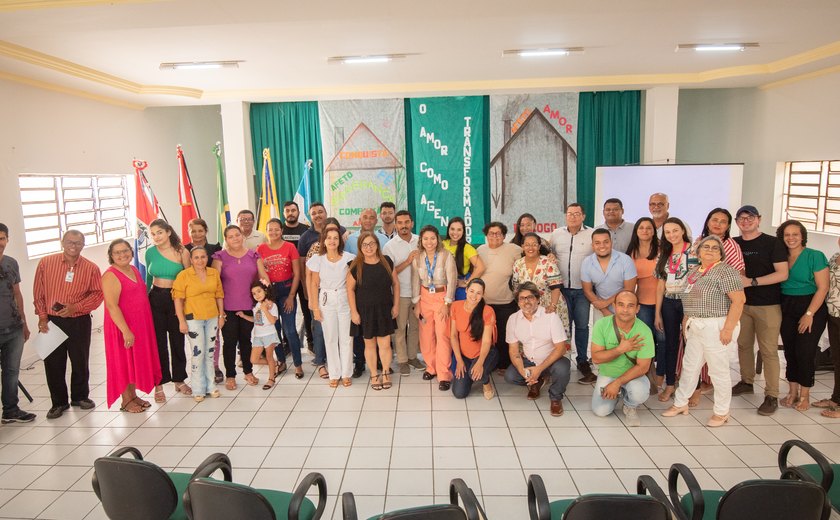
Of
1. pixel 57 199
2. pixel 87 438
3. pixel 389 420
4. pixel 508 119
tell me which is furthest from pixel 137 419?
pixel 508 119

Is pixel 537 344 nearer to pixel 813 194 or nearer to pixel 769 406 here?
pixel 769 406

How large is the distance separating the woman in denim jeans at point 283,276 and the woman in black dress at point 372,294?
75cm

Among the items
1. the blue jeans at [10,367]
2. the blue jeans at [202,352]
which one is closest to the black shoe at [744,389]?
the blue jeans at [202,352]

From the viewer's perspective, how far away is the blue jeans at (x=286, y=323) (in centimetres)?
529

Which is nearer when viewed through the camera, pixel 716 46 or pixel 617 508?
pixel 617 508

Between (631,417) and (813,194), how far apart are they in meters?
5.32

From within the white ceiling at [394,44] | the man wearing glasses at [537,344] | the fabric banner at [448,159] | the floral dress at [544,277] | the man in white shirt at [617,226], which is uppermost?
the white ceiling at [394,44]

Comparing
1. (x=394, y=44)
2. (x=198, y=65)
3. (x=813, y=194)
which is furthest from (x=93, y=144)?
(x=813, y=194)

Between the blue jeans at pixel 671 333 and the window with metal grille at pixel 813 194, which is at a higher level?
the window with metal grille at pixel 813 194

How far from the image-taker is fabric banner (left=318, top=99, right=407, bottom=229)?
27.6 feet

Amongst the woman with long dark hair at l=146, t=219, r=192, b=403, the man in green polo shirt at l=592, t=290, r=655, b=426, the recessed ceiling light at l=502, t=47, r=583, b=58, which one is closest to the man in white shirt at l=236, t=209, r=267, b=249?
the woman with long dark hair at l=146, t=219, r=192, b=403

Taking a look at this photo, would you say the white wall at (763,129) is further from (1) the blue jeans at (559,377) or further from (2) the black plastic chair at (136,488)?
(2) the black plastic chair at (136,488)

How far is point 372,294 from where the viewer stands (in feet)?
15.7

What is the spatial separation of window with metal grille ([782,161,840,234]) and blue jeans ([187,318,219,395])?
296 inches
